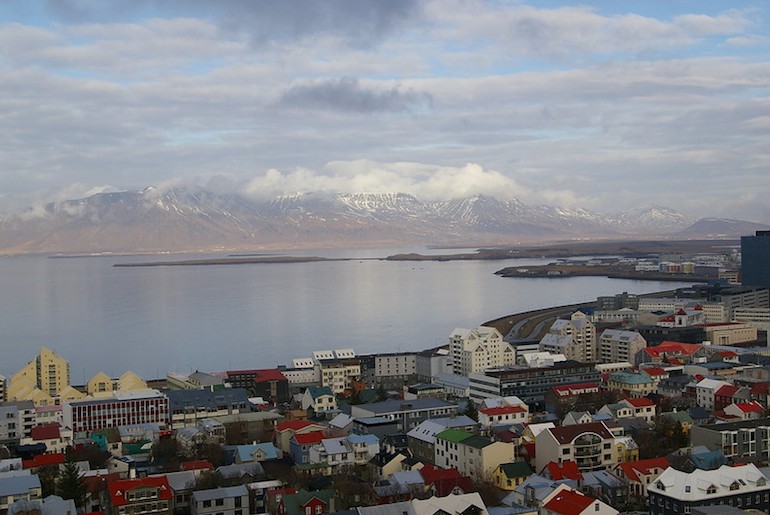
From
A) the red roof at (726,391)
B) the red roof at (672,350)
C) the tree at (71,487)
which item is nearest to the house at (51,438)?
the tree at (71,487)

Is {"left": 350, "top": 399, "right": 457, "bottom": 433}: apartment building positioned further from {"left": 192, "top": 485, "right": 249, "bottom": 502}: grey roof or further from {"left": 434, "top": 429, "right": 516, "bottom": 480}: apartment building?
{"left": 192, "top": 485, "right": 249, "bottom": 502}: grey roof

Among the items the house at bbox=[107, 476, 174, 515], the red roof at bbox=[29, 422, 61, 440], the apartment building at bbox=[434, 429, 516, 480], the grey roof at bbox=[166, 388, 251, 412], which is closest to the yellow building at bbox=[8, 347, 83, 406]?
the grey roof at bbox=[166, 388, 251, 412]

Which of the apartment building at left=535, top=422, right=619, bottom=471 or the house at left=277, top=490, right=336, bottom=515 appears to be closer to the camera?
the house at left=277, top=490, right=336, bottom=515

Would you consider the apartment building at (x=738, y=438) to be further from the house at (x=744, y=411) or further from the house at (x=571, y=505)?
the house at (x=571, y=505)

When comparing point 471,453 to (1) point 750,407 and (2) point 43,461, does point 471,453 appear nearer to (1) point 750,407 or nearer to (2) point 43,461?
(1) point 750,407

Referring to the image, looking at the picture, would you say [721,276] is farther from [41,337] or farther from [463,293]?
[41,337]

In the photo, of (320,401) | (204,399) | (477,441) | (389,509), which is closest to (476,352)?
(320,401)
